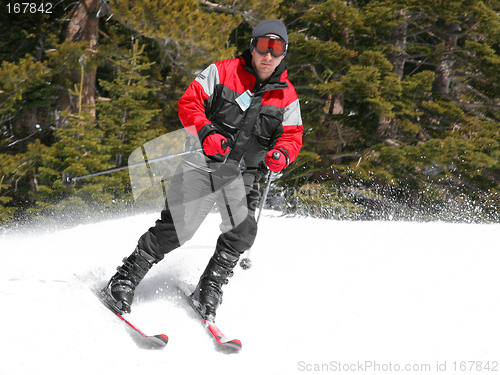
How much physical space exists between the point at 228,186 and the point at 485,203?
8.01 m

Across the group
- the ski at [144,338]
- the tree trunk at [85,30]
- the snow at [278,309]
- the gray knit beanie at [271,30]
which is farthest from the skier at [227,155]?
the tree trunk at [85,30]

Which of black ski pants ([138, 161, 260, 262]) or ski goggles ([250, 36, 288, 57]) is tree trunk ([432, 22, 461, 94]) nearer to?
ski goggles ([250, 36, 288, 57])

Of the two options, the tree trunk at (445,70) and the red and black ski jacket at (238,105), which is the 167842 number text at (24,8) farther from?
the tree trunk at (445,70)

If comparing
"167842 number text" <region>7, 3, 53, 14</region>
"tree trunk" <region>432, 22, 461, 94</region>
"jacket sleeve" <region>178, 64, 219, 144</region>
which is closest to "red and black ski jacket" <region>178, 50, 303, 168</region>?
"jacket sleeve" <region>178, 64, 219, 144</region>

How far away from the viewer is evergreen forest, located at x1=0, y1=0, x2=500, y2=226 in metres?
7.39

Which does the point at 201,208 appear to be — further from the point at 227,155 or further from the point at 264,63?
the point at 264,63

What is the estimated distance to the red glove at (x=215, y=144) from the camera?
225 centimetres

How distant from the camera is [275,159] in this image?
2.39 meters

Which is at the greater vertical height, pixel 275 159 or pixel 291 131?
pixel 291 131

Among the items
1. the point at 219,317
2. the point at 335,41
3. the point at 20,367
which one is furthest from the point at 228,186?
the point at 335,41

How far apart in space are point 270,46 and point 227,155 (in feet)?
2.41

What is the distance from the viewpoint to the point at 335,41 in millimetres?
8242

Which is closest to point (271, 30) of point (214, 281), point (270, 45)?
point (270, 45)

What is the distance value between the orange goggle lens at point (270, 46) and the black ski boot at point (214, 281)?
1345 mm
